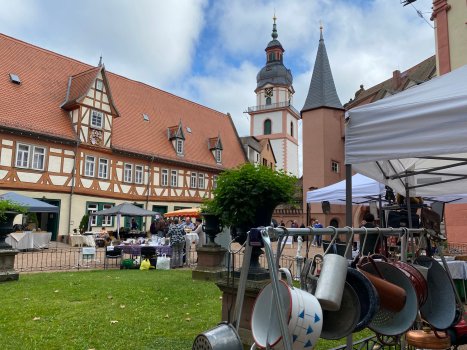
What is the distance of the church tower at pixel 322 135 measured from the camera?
28.8m

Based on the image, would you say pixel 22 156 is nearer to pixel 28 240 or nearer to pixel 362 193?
pixel 28 240

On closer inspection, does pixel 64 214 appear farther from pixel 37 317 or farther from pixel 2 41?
pixel 37 317

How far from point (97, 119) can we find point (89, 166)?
3070 mm

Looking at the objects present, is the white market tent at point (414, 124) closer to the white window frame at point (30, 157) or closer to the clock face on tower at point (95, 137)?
the white window frame at point (30, 157)

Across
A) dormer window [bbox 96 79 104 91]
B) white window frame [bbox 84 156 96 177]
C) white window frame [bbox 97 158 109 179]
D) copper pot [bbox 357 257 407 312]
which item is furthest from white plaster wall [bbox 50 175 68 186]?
copper pot [bbox 357 257 407 312]

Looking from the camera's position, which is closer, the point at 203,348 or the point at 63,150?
the point at 203,348

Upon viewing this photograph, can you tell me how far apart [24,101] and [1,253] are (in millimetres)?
15629

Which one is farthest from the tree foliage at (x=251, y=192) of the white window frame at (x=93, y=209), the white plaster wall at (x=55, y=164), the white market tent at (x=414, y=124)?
the white window frame at (x=93, y=209)

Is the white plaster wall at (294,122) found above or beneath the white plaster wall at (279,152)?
above

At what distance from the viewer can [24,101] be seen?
22.2 meters

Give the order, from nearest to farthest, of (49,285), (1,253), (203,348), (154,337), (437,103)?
(203,348), (437,103), (154,337), (49,285), (1,253)

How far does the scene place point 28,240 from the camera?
1709cm

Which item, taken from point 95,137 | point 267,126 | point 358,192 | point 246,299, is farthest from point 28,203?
point 267,126

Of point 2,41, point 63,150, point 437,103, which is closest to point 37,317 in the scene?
point 437,103
